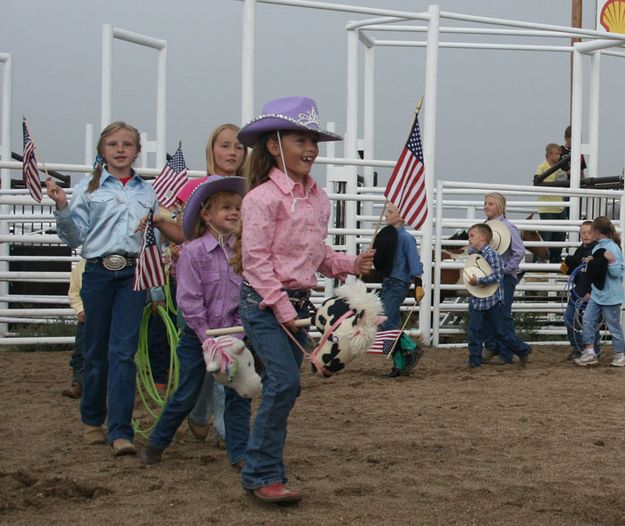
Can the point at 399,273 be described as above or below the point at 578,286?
above

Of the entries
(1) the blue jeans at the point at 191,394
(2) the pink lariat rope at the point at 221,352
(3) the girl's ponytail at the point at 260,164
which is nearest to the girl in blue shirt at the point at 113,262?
(1) the blue jeans at the point at 191,394

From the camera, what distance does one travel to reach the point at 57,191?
5883 millimetres

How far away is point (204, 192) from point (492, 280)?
5311 millimetres

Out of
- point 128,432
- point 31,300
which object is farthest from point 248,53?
point 128,432

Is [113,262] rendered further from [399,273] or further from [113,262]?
[399,273]

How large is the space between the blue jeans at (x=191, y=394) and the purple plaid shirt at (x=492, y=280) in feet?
17.0

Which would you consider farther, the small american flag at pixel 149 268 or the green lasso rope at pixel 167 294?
the green lasso rope at pixel 167 294

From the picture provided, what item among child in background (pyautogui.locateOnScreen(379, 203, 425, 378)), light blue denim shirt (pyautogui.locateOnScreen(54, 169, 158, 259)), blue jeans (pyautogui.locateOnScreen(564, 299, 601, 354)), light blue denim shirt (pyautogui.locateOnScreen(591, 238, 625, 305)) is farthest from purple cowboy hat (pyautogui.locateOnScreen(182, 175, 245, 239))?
blue jeans (pyautogui.locateOnScreen(564, 299, 601, 354))

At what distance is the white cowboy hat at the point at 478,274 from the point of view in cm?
1036

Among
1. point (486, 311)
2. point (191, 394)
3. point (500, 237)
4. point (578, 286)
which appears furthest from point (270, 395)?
point (578, 286)

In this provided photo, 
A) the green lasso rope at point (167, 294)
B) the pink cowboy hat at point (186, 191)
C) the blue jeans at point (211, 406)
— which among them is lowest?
the blue jeans at point (211, 406)

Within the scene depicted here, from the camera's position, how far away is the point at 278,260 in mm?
4754

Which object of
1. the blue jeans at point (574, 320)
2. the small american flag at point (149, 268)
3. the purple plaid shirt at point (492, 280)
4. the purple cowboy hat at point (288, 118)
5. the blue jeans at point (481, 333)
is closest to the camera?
the purple cowboy hat at point (288, 118)

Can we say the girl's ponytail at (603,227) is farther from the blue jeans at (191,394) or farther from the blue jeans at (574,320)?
the blue jeans at (191,394)
